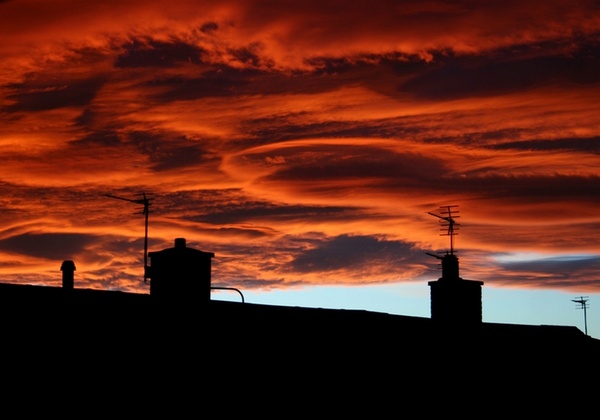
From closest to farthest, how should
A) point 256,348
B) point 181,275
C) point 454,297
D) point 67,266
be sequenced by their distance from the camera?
point 256,348
point 67,266
point 181,275
point 454,297

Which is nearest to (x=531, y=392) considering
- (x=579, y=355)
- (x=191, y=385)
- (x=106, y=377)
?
(x=579, y=355)

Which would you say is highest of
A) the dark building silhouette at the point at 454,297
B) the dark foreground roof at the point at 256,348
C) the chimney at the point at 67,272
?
the dark building silhouette at the point at 454,297

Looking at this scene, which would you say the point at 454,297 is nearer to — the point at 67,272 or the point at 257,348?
the point at 257,348

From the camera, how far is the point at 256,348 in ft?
67.6

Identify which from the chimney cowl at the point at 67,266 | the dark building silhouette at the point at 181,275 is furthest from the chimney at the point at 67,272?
the dark building silhouette at the point at 181,275

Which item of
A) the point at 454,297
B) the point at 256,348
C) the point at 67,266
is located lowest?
the point at 256,348

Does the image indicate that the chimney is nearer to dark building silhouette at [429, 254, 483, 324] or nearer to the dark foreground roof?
the dark foreground roof

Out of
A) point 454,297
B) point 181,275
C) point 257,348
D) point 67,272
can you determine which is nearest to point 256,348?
point 257,348

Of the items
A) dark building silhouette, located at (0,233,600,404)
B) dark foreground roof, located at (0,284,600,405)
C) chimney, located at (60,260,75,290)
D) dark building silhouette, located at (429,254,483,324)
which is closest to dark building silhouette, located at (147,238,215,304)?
dark building silhouette, located at (0,233,600,404)

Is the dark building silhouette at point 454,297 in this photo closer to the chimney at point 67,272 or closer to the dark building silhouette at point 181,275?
the dark building silhouette at point 181,275

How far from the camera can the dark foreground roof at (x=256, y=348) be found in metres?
17.8

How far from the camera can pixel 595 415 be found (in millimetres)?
26891

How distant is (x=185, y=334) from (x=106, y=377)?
2161 millimetres

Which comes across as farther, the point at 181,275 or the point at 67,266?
the point at 181,275
